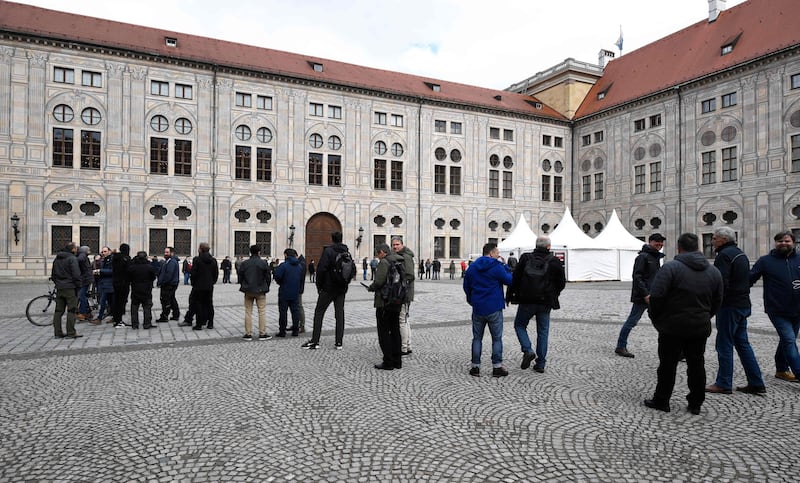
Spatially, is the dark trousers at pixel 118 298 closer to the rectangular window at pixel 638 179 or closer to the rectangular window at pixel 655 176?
the rectangular window at pixel 655 176

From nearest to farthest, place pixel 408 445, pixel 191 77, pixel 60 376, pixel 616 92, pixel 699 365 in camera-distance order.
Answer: pixel 408 445
pixel 699 365
pixel 60 376
pixel 191 77
pixel 616 92

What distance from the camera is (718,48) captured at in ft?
120

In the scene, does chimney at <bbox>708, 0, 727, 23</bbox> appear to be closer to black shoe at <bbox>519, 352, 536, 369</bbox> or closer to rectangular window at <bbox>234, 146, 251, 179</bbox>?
rectangular window at <bbox>234, 146, 251, 179</bbox>

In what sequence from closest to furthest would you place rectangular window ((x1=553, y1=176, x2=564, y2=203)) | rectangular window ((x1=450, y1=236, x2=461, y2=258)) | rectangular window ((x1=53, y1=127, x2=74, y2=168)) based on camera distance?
rectangular window ((x1=53, y1=127, x2=74, y2=168)) → rectangular window ((x1=450, y1=236, x2=461, y2=258)) → rectangular window ((x1=553, y1=176, x2=564, y2=203))

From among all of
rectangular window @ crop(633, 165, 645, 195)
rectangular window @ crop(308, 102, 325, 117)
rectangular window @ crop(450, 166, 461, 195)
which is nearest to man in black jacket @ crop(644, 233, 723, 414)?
rectangular window @ crop(308, 102, 325, 117)

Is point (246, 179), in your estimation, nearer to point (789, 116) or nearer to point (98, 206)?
point (98, 206)

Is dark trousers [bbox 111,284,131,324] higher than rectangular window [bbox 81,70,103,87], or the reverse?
rectangular window [bbox 81,70,103,87]

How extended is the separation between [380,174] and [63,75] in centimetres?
2059

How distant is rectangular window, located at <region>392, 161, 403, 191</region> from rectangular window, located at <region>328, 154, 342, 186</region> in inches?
165

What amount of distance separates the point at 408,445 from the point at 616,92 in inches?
1762

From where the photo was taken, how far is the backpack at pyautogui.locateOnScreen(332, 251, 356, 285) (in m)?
8.54

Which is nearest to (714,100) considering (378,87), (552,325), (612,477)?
(378,87)

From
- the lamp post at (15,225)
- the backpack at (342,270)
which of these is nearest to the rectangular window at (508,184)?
the lamp post at (15,225)

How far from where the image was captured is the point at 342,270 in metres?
8.54
